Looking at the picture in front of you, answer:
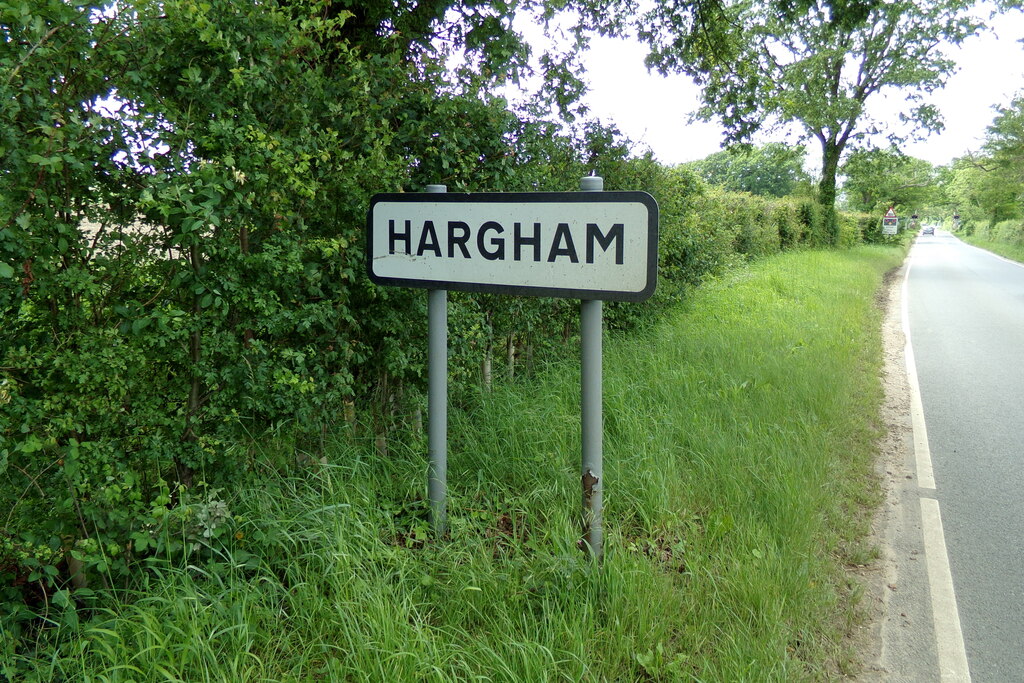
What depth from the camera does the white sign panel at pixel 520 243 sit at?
2.74 m

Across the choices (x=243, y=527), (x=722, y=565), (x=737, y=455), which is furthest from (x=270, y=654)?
(x=737, y=455)

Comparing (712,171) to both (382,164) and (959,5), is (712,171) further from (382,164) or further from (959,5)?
(382,164)

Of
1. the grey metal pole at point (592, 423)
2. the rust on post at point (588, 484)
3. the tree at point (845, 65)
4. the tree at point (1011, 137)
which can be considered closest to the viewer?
the grey metal pole at point (592, 423)

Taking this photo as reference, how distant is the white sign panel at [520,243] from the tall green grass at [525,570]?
3.61ft

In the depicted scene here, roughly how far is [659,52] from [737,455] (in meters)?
7.67

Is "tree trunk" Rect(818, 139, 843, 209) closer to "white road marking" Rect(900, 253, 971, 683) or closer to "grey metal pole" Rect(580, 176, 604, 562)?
"white road marking" Rect(900, 253, 971, 683)

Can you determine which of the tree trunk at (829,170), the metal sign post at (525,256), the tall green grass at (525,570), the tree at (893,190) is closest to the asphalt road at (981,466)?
the tall green grass at (525,570)

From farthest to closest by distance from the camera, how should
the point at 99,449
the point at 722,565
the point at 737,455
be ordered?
1. the point at 737,455
2. the point at 722,565
3. the point at 99,449

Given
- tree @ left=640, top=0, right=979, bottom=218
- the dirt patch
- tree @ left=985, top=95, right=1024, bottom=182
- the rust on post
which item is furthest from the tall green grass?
tree @ left=985, top=95, right=1024, bottom=182

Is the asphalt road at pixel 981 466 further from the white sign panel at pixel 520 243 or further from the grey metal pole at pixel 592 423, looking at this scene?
the white sign panel at pixel 520 243

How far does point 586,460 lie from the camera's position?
3.08 m

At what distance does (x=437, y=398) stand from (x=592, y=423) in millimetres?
750

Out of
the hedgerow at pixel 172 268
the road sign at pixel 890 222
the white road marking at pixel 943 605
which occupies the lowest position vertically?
the white road marking at pixel 943 605

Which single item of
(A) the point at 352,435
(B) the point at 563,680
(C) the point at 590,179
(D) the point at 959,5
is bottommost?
(B) the point at 563,680
